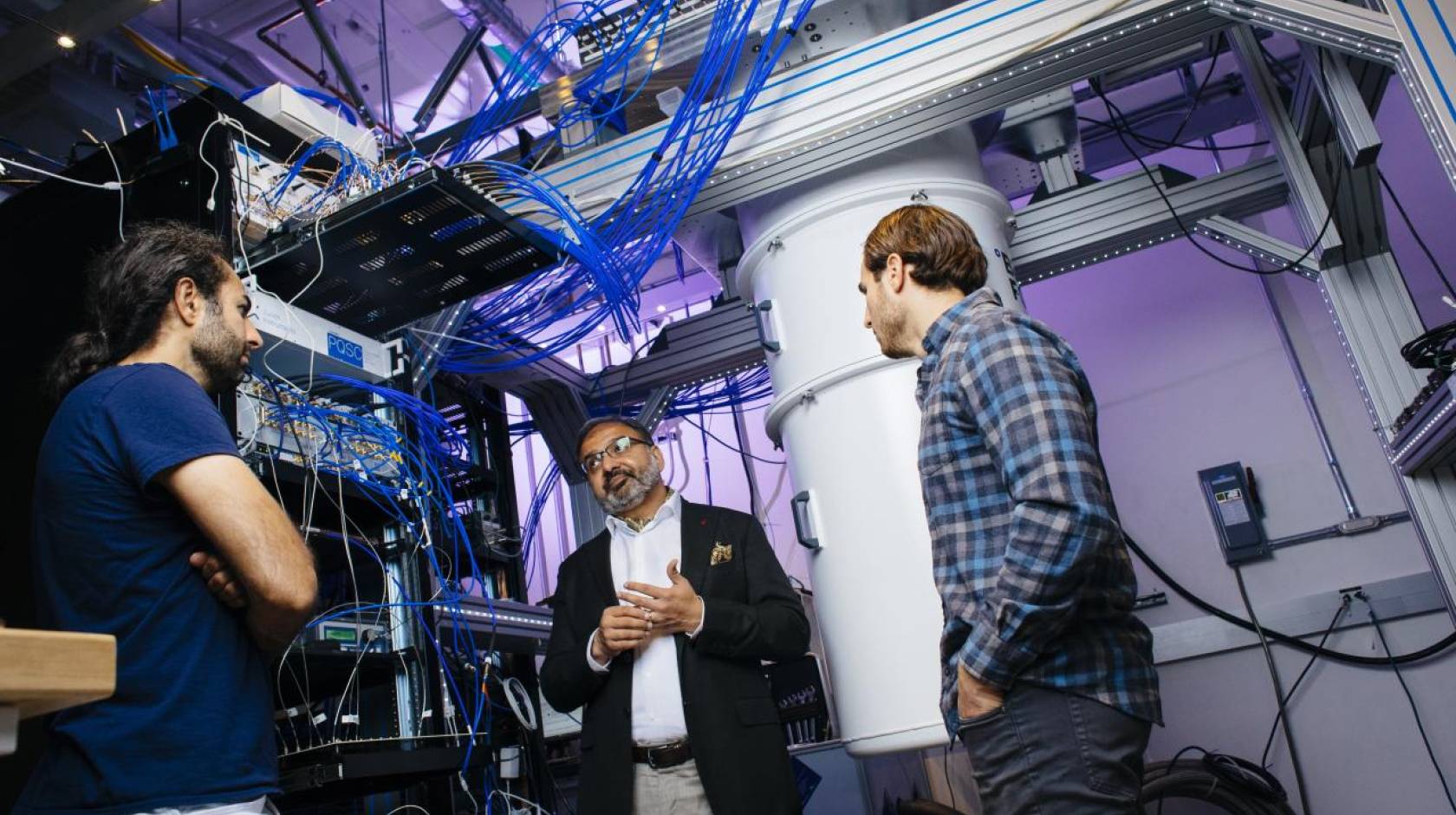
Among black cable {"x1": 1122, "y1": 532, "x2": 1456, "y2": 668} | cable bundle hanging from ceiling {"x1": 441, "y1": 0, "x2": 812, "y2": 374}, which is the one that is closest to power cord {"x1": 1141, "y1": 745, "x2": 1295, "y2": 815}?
black cable {"x1": 1122, "y1": 532, "x2": 1456, "y2": 668}

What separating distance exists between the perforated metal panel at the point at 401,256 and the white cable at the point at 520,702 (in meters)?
1.00

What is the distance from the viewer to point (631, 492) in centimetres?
239

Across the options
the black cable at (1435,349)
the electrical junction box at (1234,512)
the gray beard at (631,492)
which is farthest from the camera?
the electrical junction box at (1234,512)

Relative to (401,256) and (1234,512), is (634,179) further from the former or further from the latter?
(1234,512)

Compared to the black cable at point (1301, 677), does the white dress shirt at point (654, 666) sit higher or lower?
higher

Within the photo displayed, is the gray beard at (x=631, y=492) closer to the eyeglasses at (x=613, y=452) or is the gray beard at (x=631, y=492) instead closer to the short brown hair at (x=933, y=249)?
the eyeglasses at (x=613, y=452)

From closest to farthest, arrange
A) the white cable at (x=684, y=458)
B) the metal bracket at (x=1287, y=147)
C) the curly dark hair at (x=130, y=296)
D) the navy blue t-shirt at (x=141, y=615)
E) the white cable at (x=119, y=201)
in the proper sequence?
1. the navy blue t-shirt at (x=141, y=615)
2. the curly dark hair at (x=130, y=296)
3. the white cable at (x=119, y=201)
4. the metal bracket at (x=1287, y=147)
5. the white cable at (x=684, y=458)

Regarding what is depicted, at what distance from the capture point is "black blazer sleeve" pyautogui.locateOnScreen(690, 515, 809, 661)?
2.07 meters

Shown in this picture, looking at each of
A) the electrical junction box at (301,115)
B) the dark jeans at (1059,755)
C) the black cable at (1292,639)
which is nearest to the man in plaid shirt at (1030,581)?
the dark jeans at (1059,755)

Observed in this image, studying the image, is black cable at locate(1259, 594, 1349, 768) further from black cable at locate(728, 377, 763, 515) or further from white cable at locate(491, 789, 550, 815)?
white cable at locate(491, 789, 550, 815)

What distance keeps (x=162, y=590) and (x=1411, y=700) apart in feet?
11.8

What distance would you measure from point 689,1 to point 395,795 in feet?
6.87

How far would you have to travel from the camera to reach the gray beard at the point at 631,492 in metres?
2.40

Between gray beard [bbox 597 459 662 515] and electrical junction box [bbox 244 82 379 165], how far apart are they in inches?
38.0
